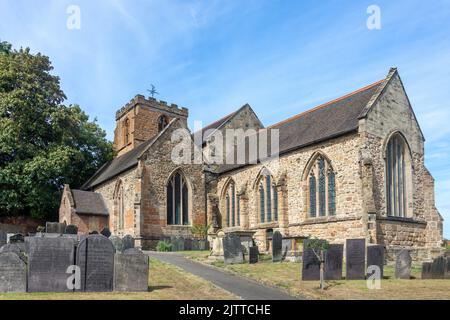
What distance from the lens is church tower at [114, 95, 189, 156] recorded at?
137 ft

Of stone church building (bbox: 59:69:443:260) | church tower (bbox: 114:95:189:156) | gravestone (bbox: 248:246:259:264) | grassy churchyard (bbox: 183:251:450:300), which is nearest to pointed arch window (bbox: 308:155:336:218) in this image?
stone church building (bbox: 59:69:443:260)

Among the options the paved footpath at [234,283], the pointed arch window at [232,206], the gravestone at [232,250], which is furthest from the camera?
the pointed arch window at [232,206]

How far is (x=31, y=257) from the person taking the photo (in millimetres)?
12688

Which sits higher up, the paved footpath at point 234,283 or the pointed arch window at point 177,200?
the pointed arch window at point 177,200

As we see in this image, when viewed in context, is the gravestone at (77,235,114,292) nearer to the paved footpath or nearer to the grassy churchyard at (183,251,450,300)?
the paved footpath

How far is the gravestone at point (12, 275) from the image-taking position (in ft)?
40.8

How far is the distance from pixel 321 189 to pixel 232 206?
28.0 ft

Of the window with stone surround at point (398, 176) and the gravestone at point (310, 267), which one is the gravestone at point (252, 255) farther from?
the window with stone surround at point (398, 176)

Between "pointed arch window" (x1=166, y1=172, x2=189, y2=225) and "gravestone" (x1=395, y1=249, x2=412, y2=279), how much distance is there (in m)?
16.6

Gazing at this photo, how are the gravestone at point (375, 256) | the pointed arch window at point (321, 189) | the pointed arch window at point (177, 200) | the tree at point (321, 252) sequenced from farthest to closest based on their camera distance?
the pointed arch window at point (177, 200) < the pointed arch window at point (321, 189) < the gravestone at point (375, 256) < the tree at point (321, 252)

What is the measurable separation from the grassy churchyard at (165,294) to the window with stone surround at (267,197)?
1255 centimetres

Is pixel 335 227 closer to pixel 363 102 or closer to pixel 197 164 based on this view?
pixel 363 102

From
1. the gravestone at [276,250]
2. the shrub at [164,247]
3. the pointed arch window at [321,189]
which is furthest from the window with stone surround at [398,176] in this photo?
the shrub at [164,247]
